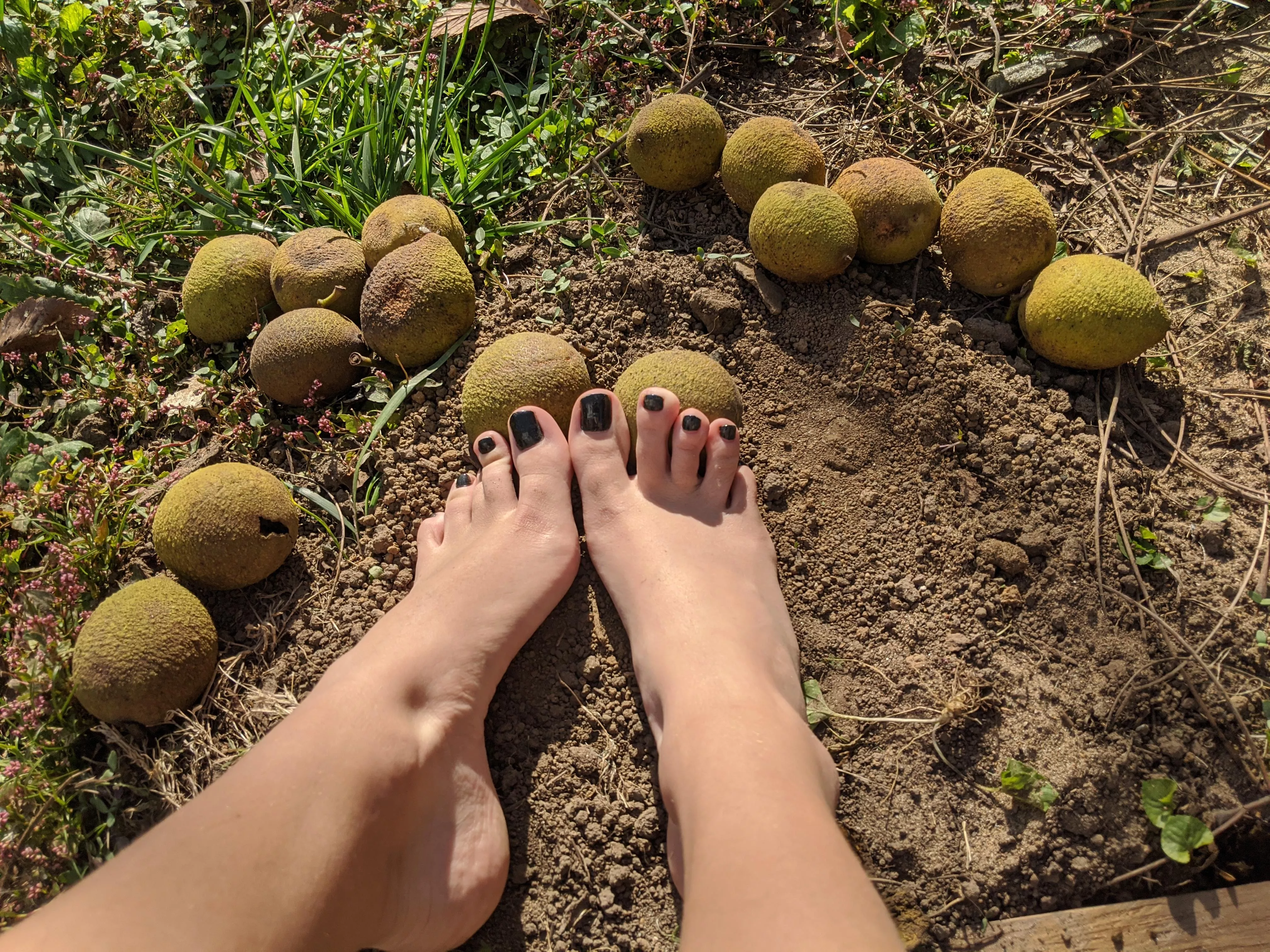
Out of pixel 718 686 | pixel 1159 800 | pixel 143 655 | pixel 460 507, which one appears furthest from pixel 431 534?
pixel 1159 800

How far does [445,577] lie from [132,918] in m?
1.11

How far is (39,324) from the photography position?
3119 millimetres

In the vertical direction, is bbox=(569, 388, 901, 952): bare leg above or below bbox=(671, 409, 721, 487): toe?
below

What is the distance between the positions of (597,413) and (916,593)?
1.12m

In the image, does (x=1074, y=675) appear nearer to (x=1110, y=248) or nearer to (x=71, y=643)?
(x=1110, y=248)

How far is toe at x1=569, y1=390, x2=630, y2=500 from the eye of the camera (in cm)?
250

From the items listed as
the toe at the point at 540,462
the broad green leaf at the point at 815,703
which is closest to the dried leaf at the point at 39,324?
the toe at the point at 540,462

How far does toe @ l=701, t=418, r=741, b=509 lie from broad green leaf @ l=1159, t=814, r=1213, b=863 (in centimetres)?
144

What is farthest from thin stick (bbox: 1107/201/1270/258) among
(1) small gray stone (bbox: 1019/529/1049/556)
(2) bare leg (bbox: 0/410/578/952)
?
(2) bare leg (bbox: 0/410/578/952)

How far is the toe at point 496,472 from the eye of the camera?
2.53 metres

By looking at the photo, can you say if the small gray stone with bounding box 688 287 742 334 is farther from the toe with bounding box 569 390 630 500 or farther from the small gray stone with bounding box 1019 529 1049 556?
the small gray stone with bounding box 1019 529 1049 556

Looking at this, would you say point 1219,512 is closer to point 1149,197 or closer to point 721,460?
point 1149,197

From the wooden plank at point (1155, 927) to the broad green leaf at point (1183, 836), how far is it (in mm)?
104

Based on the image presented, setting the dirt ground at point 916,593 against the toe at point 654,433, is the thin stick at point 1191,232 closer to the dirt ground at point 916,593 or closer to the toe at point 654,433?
the dirt ground at point 916,593
